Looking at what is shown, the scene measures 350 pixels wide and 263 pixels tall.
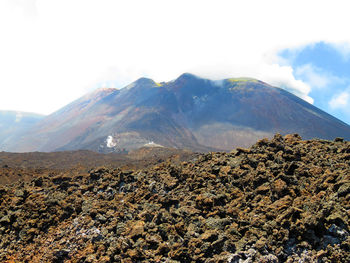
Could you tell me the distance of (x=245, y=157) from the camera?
1251 centimetres

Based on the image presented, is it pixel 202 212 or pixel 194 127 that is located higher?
pixel 194 127

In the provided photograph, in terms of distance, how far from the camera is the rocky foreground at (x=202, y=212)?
747 centimetres

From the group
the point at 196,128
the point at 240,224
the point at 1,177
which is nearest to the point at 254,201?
the point at 240,224

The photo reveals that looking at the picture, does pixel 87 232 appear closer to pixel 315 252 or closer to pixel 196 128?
pixel 315 252

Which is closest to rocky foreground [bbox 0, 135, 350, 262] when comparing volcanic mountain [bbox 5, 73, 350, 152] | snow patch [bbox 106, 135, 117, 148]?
volcanic mountain [bbox 5, 73, 350, 152]

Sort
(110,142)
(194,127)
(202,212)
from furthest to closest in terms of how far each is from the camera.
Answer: (194,127), (110,142), (202,212)

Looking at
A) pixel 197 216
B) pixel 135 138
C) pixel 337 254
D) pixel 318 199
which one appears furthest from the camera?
pixel 135 138

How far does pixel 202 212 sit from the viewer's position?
9.47m

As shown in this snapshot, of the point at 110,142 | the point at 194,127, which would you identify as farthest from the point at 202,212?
the point at 194,127

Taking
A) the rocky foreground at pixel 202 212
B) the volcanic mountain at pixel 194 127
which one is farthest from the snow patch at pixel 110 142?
the rocky foreground at pixel 202 212

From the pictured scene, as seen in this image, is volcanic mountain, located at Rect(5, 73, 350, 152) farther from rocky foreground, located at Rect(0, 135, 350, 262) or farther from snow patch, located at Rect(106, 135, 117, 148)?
rocky foreground, located at Rect(0, 135, 350, 262)

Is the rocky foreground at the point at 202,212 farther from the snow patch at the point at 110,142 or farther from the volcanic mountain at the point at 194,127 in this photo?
the snow patch at the point at 110,142

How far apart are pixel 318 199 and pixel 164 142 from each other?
123 m

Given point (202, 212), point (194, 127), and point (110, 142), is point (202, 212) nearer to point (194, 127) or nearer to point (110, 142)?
point (110, 142)
